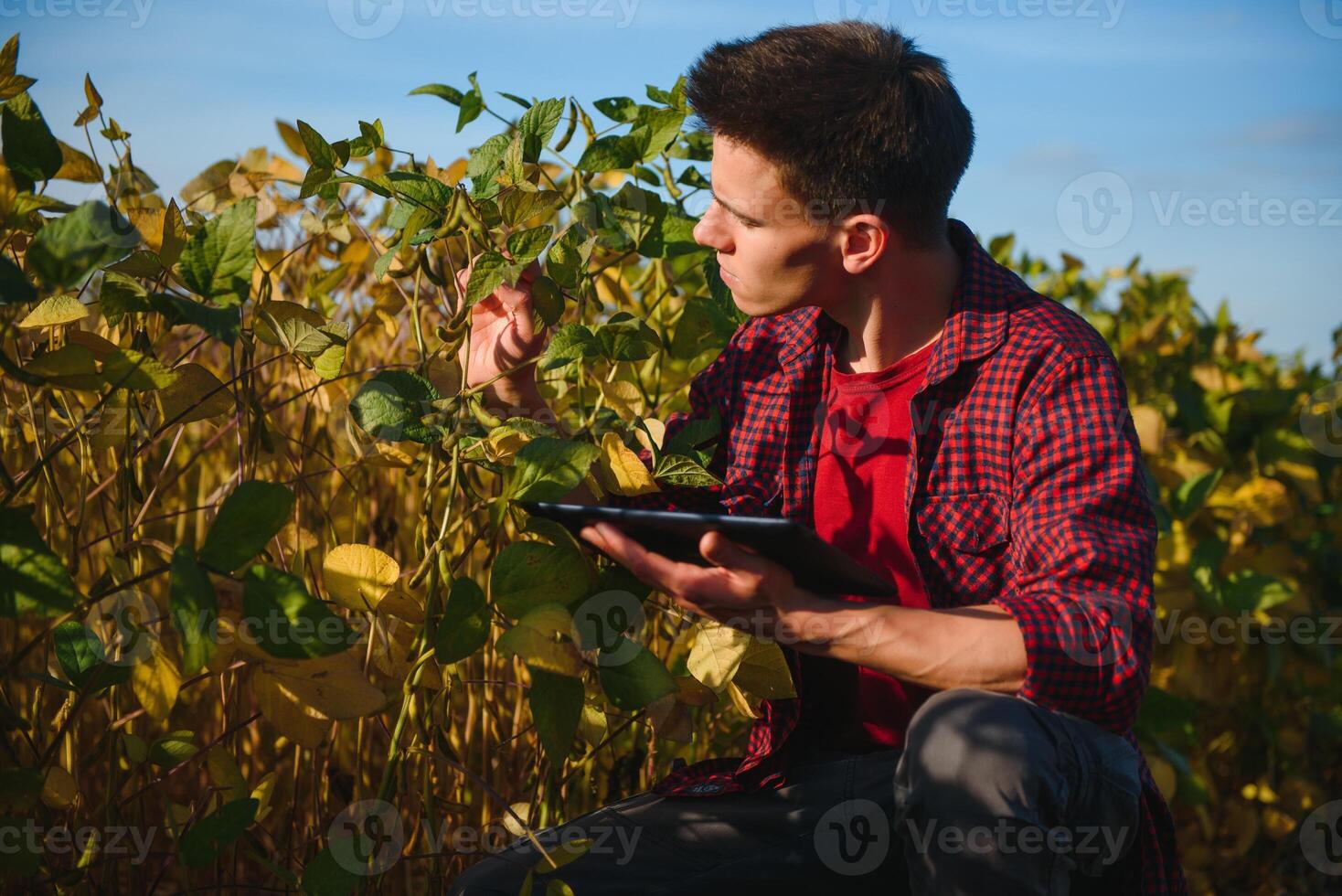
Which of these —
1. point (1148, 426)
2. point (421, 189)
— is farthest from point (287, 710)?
point (1148, 426)

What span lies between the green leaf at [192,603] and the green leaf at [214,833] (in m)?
0.27

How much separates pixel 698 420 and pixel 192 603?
832 millimetres

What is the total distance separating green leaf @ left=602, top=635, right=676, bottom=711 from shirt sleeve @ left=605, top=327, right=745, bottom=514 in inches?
17.2

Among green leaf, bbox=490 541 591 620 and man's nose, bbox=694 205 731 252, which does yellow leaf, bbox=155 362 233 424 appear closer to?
green leaf, bbox=490 541 591 620

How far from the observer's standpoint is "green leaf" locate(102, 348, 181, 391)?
1.01 metres

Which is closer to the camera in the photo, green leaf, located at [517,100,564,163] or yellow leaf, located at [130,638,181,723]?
yellow leaf, located at [130,638,181,723]

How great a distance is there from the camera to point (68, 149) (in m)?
1.46

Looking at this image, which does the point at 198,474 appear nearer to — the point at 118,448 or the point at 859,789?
the point at 118,448

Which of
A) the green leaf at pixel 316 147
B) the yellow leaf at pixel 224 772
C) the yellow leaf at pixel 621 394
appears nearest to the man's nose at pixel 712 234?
the yellow leaf at pixel 621 394

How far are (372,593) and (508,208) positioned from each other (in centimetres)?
41

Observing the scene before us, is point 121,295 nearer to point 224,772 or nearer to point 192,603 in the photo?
point 192,603

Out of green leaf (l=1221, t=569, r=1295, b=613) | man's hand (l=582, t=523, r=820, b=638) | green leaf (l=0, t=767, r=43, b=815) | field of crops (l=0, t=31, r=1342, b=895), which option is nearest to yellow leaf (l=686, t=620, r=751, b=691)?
field of crops (l=0, t=31, r=1342, b=895)

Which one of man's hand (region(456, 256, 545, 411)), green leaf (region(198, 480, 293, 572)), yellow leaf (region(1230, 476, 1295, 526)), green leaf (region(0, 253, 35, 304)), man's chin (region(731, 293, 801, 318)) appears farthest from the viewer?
yellow leaf (region(1230, 476, 1295, 526))

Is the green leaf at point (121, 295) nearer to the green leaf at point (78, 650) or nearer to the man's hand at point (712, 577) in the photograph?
the green leaf at point (78, 650)
